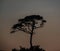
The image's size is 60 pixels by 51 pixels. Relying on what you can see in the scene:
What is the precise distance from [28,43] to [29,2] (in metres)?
0.77

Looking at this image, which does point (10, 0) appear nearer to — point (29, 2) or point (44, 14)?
point (29, 2)

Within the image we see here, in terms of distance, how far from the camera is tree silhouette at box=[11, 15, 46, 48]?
10.7ft

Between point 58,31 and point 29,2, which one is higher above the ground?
point 29,2

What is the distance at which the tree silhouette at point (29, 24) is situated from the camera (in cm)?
327

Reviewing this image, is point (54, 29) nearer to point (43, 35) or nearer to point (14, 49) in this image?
point (43, 35)

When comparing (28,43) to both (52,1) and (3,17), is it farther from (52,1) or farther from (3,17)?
(52,1)

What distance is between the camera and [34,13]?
3.30 meters

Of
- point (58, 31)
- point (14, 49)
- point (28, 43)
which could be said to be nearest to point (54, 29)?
point (58, 31)

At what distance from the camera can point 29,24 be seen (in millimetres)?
3291

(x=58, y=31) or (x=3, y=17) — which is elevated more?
(x=3, y=17)

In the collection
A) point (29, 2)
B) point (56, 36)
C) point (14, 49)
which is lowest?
point (14, 49)

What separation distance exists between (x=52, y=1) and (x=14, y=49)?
3.74 ft

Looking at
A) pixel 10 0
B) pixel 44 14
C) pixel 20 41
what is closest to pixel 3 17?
pixel 10 0

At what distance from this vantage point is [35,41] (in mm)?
3314
